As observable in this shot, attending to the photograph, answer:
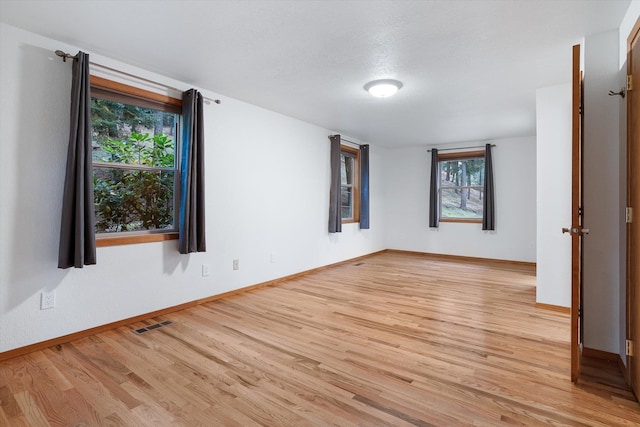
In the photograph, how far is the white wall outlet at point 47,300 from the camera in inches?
98.5

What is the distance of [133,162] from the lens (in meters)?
3.15

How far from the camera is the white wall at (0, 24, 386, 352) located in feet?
7.83

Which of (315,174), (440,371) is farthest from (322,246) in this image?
(440,371)

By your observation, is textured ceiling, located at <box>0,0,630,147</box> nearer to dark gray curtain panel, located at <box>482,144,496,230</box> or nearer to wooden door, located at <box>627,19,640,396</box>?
wooden door, located at <box>627,19,640,396</box>

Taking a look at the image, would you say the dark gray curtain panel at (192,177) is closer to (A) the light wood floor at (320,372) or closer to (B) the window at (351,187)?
(A) the light wood floor at (320,372)

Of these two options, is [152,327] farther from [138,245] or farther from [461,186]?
[461,186]

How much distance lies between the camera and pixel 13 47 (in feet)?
7.79

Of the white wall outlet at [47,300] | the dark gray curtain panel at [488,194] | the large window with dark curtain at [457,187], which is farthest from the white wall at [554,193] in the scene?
the white wall outlet at [47,300]

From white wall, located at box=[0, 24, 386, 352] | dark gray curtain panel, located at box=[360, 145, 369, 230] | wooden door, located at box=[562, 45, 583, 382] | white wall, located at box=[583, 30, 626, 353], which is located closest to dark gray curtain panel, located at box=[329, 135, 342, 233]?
white wall, located at box=[0, 24, 386, 352]

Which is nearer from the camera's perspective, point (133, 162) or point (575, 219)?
point (575, 219)

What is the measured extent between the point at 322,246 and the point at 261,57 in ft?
11.2

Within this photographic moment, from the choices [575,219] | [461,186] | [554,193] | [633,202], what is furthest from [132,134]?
[461,186]

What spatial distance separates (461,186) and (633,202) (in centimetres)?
505

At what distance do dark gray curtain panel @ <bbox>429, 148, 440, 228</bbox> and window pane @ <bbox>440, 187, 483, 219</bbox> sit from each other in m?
0.31
